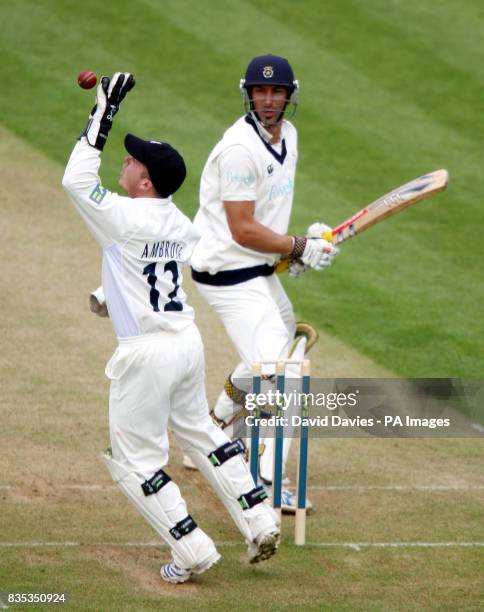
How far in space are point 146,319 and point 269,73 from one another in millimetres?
1884

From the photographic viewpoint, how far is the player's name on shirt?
578cm

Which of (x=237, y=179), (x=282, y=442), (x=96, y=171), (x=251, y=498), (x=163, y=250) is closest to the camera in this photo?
(x=96, y=171)

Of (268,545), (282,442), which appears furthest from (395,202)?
(268,545)

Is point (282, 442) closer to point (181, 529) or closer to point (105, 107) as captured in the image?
point (181, 529)

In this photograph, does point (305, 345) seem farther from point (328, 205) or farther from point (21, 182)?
point (21, 182)

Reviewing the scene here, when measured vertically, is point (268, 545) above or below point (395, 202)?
below

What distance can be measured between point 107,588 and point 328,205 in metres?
6.61

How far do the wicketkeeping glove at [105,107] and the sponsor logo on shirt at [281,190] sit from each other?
1.45 metres

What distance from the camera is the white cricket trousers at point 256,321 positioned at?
6816mm

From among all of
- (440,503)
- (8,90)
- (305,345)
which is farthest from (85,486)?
(8,90)

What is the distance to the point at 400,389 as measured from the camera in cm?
872

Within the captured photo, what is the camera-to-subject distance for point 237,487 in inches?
237

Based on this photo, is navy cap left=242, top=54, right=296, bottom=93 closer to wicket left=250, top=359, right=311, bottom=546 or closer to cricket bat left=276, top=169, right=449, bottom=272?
cricket bat left=276, top=169, right=449, bottom=272

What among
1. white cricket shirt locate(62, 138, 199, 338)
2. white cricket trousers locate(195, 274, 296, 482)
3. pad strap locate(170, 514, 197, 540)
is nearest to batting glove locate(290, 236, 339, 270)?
white cricket trousers locate(195, 274, 296, 482)
